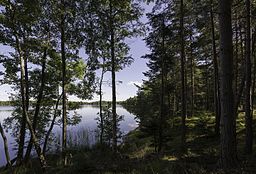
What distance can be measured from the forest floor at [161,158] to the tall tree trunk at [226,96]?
0.32 m

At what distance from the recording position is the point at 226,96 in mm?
5312

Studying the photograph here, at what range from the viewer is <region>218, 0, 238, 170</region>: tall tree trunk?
521cm

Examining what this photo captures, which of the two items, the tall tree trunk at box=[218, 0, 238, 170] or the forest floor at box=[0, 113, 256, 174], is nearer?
the tall tree trunk at box=[218, 0, 238, 170]

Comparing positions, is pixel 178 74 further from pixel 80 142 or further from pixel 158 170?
pixel 158 170

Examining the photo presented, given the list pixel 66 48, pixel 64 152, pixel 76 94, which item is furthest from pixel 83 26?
pixel 76 94

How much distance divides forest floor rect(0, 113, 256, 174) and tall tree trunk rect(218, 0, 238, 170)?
1.04ft

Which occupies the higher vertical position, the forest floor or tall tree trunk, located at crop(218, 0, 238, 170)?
tall tree trunk, located at crop(218, 0, 238, 170)

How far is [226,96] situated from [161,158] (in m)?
4.22

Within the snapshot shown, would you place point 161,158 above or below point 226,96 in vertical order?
below

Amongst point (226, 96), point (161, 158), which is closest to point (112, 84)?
point (161, 158)

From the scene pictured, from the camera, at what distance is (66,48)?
40.5ft

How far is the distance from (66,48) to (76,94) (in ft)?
20.2

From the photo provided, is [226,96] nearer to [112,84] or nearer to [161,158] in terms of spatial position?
[161,158]

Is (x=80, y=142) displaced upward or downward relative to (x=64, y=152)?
downward
